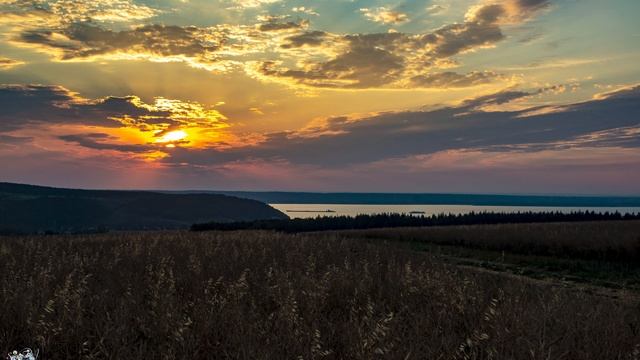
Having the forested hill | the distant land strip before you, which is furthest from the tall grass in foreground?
the forested hill

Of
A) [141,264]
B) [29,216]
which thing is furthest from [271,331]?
[29,216]

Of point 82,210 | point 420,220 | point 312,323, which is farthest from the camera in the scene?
point 82,210

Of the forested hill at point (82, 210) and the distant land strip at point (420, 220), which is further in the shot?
the forested hill at point (82, 210)

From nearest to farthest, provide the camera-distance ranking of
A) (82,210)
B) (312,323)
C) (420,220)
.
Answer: (312,323), (420,220), (82,210)

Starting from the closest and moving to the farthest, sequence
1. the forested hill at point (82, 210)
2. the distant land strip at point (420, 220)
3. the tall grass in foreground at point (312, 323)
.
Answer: the tall grass in foreground at point (312, 323) < the distant land strip at point (420, 220) < the forested hill at point (82, 210)

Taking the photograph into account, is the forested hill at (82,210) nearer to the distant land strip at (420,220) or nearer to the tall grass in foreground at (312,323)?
the distant land strip at (420,220)

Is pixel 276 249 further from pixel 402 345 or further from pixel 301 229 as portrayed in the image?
pixel 301 229

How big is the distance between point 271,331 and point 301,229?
61.2 metres

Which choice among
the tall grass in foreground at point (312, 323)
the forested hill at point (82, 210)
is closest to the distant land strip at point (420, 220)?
the tall grass in foreground at point (312, 323)

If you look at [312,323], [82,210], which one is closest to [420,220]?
[312,323]

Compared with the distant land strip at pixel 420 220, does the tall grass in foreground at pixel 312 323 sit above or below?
above

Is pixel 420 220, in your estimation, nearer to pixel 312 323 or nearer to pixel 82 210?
pixel 312 323

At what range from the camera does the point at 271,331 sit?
6293 mm

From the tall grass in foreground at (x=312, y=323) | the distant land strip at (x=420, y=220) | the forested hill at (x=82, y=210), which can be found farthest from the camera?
the forested hill at (x=82, y=210)
